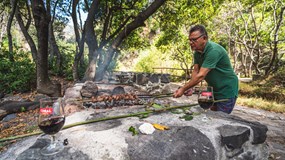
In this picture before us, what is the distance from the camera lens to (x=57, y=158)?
857mm

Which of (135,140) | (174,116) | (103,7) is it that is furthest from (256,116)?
(103,7)

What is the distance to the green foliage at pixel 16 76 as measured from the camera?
266 inches

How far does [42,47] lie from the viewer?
13.3ft

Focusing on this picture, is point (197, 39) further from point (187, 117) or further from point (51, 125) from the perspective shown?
point (51, 125)

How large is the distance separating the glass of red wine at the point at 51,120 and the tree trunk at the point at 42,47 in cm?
374

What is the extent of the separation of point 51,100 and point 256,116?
19.5 feet

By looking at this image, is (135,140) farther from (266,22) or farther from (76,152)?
(266,22)

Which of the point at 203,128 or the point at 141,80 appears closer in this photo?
the point at 203,128

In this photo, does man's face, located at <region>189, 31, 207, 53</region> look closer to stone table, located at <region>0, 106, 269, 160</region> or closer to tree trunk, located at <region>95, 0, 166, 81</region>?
stone table, located at <region>0, 106, 269, 160</region>

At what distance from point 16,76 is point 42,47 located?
14.0ft

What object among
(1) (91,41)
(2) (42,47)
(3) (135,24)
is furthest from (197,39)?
(1) (91,41)

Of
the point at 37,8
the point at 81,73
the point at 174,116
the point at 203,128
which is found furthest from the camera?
the point at 81,73

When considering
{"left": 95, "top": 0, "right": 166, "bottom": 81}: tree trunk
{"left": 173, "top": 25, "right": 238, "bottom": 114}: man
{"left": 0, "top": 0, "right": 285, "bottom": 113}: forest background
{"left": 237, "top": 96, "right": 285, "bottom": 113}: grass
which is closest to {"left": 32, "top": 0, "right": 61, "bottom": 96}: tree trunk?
{"left": 0, "top": 0, "right": 285, "bottom": 113}: forest background

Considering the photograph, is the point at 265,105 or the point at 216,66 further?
the point at 265,105
